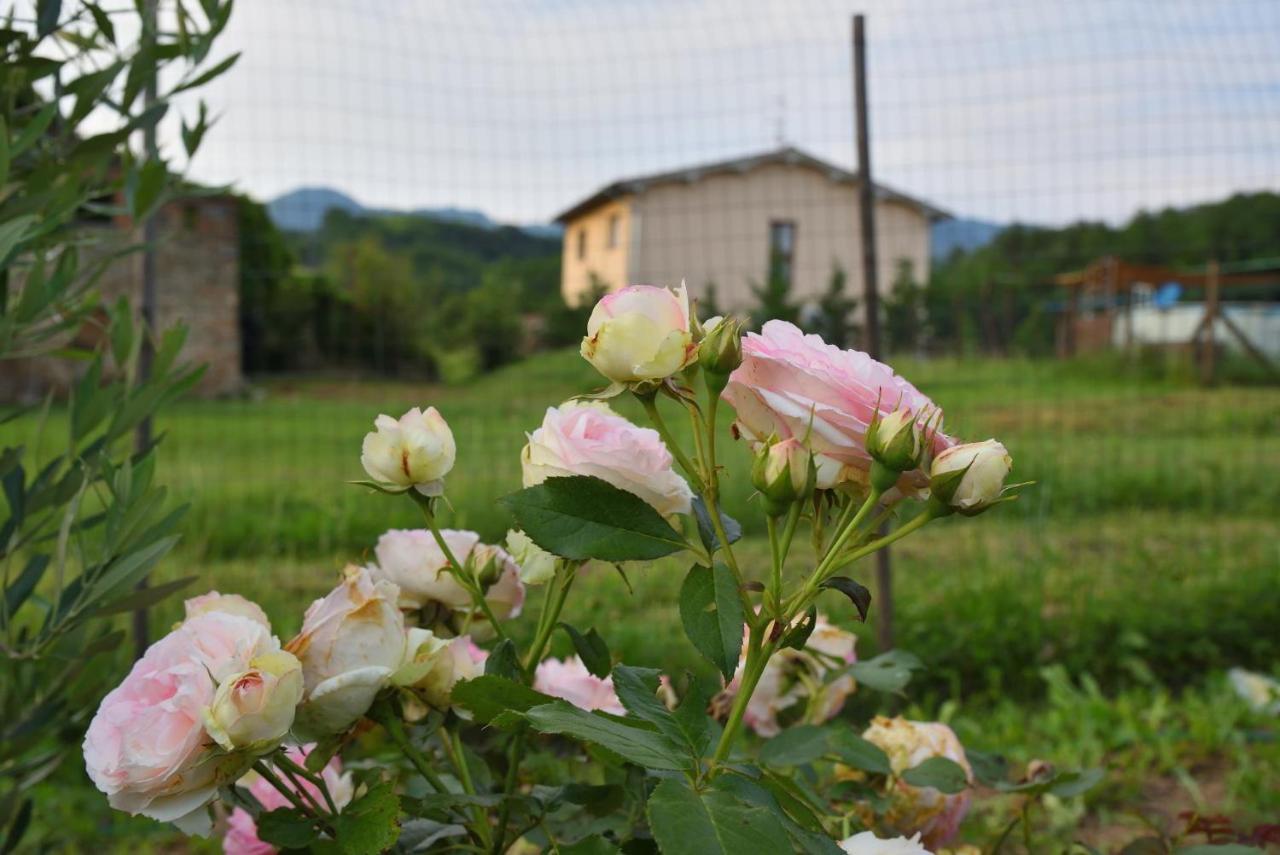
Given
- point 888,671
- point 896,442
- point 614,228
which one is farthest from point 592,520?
point 614,228

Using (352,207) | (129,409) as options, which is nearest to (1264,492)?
(352,207)

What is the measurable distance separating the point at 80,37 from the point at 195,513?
377 cm

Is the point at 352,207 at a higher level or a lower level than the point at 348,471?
higher

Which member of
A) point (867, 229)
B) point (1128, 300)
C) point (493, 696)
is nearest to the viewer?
point (493, 696)

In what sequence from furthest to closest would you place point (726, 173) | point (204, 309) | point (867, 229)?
point (726, 173), point (204, 309), point (867, 229)

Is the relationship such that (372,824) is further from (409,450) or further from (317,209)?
(317,209)

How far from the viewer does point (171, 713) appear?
20.7 inches

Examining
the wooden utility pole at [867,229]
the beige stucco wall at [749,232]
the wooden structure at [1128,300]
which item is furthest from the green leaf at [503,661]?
the wooden structure at [1128,300]

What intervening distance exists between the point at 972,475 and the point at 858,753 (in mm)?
347

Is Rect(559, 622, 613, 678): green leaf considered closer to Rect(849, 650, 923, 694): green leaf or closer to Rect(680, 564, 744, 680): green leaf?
Rect(680, 564, 744, 680): green leaf

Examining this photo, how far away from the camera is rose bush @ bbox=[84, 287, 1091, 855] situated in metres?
0.50

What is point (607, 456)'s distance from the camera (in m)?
0.55

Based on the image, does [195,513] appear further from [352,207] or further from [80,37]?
[80,37]

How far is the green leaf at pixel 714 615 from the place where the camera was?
51cm
